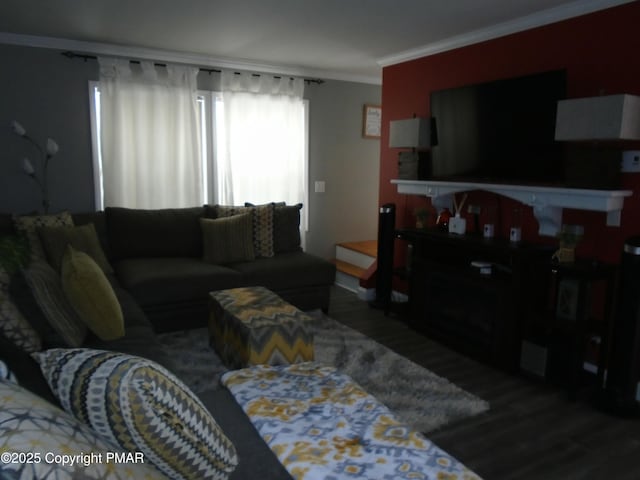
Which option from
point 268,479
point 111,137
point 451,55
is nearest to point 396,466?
point 268,479

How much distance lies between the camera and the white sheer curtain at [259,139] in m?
5.04

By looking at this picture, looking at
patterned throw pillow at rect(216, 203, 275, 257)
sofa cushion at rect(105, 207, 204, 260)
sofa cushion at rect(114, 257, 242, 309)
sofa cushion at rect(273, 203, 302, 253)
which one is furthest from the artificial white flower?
sofa cushion at rect(273, 203, 302, 253)

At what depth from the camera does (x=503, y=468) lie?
7.14 feet

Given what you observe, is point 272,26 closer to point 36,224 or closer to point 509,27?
point 509,27

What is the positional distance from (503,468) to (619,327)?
3.59 ft

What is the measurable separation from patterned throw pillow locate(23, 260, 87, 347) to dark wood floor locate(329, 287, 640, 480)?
1.77 m

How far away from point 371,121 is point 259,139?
1553 millimetres

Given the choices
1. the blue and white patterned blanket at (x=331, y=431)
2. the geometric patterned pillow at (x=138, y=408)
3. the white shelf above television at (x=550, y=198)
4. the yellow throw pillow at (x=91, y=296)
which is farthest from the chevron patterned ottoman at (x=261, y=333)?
the white shelf above television at (x=550, y=198)

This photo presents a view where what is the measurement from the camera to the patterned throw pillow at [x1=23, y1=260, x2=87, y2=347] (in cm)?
190

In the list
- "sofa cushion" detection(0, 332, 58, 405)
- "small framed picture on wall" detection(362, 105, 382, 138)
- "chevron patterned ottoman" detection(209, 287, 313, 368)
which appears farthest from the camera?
"small framed picture on wall" detection(362, 105, 382, 138)

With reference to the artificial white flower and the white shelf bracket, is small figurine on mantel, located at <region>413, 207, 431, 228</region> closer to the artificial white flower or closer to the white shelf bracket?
the white shelf bracket

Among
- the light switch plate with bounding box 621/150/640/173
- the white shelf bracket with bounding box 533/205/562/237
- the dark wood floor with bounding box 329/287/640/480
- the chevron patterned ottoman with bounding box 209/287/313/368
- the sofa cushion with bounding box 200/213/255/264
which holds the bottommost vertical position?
A: the dark wood floor with bounding box 329/287/640/480

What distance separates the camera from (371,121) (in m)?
5.93

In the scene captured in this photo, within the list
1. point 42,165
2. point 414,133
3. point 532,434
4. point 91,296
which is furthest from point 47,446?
point 42,165
